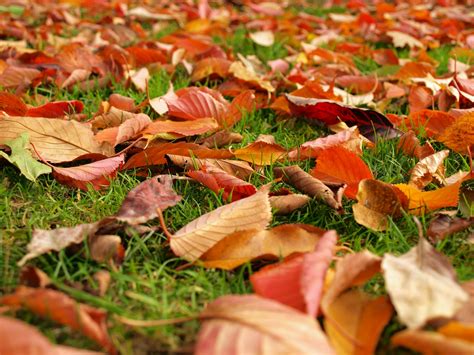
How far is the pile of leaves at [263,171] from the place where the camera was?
35.2 inches

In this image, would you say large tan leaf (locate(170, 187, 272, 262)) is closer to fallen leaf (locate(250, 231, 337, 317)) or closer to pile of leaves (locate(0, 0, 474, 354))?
pile of leaves (locate(0, 0, 474, 354))

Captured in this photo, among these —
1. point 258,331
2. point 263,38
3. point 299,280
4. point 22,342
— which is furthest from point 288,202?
point 263,38

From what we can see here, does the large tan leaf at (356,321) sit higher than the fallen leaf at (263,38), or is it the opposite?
the large tan leaf at (356,321)

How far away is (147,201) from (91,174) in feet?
0.82

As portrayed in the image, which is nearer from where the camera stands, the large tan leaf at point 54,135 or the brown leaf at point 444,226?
the brown leaf at point 444,226

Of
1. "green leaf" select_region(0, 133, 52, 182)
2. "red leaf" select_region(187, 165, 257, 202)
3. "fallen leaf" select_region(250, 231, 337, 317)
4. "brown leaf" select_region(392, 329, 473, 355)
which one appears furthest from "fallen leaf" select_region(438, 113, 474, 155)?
"green leaf" select_region(0, 133, 52, 182)

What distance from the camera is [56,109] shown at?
185 centimetres

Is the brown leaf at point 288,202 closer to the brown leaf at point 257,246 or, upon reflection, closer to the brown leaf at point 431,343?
the brown leaf at point 257,246

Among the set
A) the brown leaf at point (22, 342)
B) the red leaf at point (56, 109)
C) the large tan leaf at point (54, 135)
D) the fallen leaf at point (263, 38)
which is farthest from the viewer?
the fallen leaf at point (263, 38)

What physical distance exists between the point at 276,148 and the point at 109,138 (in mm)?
460

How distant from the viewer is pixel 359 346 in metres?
0.90

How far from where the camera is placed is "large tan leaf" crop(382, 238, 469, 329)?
2.84 ft

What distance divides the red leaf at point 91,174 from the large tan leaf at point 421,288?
80 cm

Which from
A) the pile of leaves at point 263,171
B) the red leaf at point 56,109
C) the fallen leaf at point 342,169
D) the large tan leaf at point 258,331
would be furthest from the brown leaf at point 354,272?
the red leaf at point 56,109
